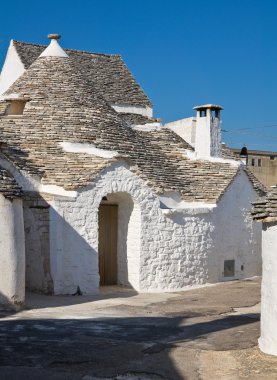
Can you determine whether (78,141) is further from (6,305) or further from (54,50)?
(6,305)

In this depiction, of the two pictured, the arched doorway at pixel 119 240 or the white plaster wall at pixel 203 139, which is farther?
Answer: the white plaster wall at pixel 203 139

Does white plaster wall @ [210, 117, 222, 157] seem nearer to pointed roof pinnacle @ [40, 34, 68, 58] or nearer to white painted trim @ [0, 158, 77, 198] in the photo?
pointed roof pinnacle @ [40, 34, 68, 58]

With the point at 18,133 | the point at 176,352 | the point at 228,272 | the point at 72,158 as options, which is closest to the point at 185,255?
the point at 228,272

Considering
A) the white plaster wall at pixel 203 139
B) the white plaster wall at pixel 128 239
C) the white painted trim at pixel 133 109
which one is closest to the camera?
the white plaster wall at pixel 128 239

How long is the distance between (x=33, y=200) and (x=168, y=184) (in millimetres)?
4319

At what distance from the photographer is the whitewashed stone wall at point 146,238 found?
57.1 feet

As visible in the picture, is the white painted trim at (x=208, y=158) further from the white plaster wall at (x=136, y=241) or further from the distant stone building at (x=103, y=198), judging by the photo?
the white plaster wall at (x=136, y=241)

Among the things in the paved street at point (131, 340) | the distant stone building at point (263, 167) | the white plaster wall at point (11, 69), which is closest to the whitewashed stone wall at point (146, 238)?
the paved street at point (131, 340)

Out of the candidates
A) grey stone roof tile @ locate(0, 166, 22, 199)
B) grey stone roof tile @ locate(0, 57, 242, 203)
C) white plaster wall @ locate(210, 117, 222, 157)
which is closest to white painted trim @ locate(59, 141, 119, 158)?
grey stone roof tile @ locate(0, 57, 242, 203)

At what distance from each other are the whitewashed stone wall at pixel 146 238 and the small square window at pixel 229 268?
0.19 meters

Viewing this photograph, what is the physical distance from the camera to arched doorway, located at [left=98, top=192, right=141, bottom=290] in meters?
18.8

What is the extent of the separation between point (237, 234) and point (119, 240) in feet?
14.2

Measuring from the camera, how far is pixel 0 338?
1098 centimetres

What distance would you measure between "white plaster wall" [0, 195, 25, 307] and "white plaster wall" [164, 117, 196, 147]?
14146 mm
